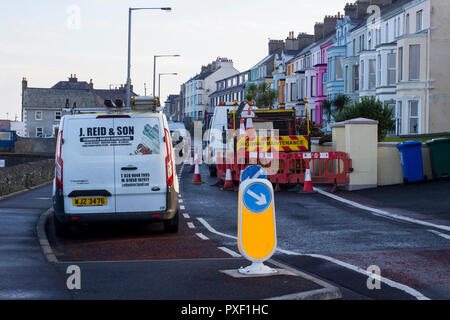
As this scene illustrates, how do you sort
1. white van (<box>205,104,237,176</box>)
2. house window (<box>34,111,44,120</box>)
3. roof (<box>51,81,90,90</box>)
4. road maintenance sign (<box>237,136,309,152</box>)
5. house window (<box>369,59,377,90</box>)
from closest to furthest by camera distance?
road maintenance sign (<box>237,136,309,152</box>)
white van (<box>205,104,237,176</box>)
house window (<box>369,59,377,90</box>)
house window (<box>34,111,44,120</box>)
roof (<box>51,81,90,90</box>)

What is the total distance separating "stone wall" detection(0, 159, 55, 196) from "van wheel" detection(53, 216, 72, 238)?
8.93 meters

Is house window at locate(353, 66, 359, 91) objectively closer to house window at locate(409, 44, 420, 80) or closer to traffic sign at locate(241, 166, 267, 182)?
house window at locate(409, 44, 420, 80)

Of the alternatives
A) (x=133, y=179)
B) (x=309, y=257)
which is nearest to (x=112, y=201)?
(x=133, y=179)

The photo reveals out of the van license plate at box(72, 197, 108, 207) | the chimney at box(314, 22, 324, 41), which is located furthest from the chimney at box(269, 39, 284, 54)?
the van license plate at box(72, 197, 108, 207)

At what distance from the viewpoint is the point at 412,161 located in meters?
21.0

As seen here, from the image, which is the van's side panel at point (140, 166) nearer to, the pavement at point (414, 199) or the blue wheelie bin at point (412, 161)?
the pavement at point (414, 199)

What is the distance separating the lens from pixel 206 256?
31.7 feet

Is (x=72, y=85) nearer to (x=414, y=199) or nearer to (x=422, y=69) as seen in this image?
(x=422, y=69)

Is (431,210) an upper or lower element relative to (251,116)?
lower

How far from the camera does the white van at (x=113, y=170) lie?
11469 millimetres

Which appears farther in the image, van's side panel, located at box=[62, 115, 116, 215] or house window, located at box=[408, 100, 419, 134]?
house window, located at box=[408, 100, 419, 134]

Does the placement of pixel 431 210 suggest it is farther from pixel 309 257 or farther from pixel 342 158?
pixel 309 257

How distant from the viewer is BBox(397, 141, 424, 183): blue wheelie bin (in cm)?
2103
